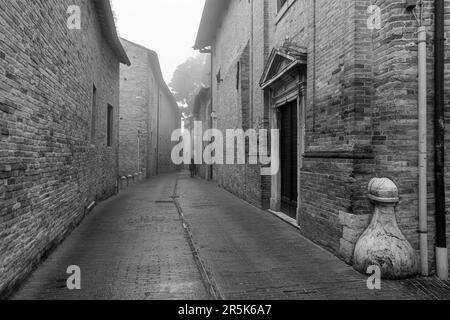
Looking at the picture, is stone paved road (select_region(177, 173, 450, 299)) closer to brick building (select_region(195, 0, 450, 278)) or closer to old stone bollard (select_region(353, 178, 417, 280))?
old stone bollard (select_region(353, 178, 417, 280))

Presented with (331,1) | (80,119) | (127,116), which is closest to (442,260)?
(331,1)

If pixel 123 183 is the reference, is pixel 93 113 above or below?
above

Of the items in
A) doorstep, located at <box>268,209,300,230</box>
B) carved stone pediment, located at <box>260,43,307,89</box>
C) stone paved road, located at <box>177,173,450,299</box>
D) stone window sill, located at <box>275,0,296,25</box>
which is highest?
stone window sill, located at <box>275,0,296,25</box>

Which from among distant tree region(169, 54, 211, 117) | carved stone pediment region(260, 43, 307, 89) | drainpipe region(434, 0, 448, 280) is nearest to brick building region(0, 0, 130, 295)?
carved stone pediment region(260, 43, 307, 89)

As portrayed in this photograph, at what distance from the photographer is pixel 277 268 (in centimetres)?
457

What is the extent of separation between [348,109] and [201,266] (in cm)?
292

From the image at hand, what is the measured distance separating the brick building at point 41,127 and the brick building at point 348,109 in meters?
4.03

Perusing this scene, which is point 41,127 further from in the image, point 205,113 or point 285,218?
point 205,113

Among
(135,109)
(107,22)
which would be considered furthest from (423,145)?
(135,109)

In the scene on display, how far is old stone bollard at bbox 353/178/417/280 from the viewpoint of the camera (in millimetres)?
4117

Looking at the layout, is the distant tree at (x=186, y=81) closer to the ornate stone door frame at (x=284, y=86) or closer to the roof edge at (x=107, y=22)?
the roof edge at (x=107, y=22)

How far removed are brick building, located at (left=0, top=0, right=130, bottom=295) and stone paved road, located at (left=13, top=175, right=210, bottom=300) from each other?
0.86ft

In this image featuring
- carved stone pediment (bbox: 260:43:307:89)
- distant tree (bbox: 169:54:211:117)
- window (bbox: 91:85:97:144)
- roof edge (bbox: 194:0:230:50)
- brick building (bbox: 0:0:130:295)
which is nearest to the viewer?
brick building (bbox: 0:0:130:295)
